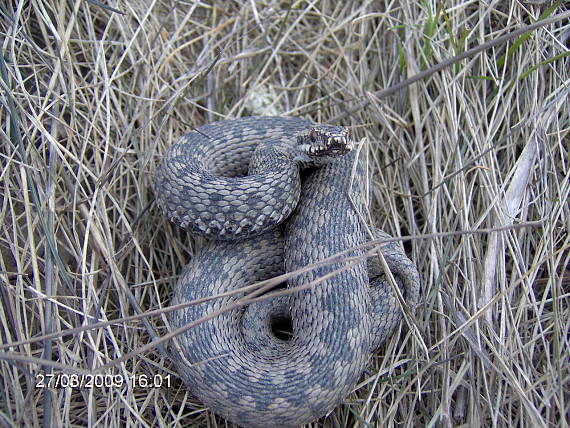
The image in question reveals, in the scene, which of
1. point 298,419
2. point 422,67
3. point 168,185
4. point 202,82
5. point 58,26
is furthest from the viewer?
point 202,82

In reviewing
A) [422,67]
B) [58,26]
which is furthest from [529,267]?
[58,26]

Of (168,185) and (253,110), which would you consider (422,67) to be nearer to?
(253,110)

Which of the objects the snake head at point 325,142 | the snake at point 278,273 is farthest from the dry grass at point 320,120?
the snake head at point 325,142

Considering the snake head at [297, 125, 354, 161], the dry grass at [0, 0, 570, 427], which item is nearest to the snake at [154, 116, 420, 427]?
the snake head at [297, 125, 354, 161]

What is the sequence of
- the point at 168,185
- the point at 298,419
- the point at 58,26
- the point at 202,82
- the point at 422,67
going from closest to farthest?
the point at 298,419
the point at 168,185
the point at 58,26
the point at 422,67
the point at 202,82

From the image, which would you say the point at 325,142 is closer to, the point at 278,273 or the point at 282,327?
the point at 278,273

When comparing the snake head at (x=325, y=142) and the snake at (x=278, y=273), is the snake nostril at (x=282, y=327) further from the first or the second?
the snake head at (x=325, y=142)

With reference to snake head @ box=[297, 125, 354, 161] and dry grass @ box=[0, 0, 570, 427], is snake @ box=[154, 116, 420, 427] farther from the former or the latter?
dry grass @ box=[0, 0, 570, 427]
